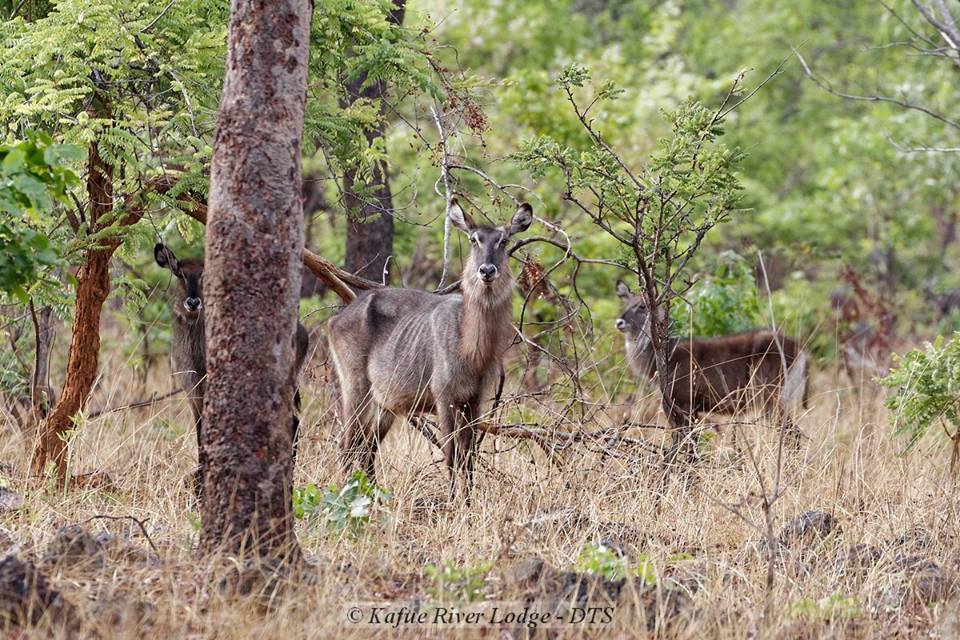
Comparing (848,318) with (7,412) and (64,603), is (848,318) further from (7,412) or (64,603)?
(64,603)

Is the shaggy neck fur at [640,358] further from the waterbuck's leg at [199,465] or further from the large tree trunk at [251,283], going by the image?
the large tree trunk at [251,283]

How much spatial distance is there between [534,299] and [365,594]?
684 centimetres

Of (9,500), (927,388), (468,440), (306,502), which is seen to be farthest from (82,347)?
(927,388)

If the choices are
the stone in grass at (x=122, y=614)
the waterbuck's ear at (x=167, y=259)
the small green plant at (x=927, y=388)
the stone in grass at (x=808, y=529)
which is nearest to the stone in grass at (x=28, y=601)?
the stone in grass at (x=122, y=614)

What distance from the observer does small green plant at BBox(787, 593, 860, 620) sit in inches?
199

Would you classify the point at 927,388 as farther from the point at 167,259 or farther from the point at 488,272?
the point at 167,259

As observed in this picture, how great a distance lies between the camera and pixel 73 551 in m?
4.91

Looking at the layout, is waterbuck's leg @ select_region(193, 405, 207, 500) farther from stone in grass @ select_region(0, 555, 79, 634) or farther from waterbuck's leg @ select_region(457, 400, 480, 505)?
waterbuck's leg @ select_region(457, 400, 480, 505)

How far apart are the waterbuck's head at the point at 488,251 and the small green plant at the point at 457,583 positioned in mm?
2680

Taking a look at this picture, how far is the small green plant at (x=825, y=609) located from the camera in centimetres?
506

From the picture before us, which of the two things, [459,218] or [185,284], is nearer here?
[185,284]

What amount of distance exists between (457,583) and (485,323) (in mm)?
2840

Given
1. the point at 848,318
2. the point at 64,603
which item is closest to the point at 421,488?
the point at 64,603

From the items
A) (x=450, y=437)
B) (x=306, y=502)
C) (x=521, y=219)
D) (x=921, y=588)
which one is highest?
(x=521, y=219)
